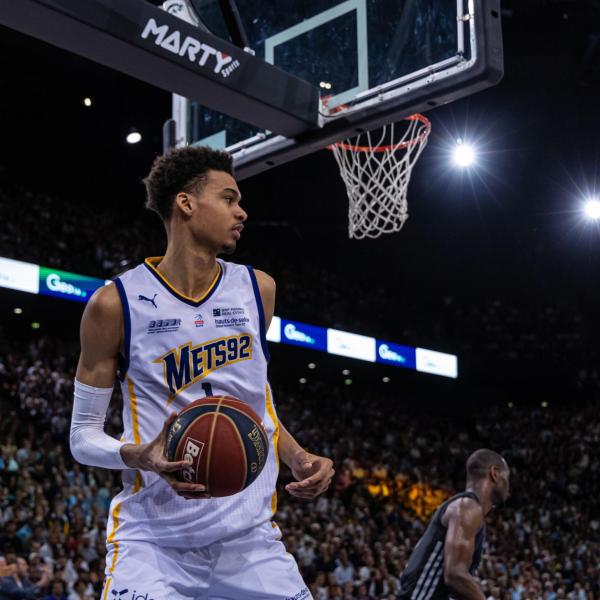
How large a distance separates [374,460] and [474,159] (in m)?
6.65

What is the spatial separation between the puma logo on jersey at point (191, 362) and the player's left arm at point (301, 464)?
0.93 feet

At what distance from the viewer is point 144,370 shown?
108 inches

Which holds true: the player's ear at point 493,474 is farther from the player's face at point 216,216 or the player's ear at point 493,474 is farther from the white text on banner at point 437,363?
the white text on banner at point 437,363

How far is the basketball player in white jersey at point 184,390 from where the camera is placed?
2543 mm

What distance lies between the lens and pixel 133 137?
17266 mm

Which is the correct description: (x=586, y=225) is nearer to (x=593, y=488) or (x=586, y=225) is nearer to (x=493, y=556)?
(x=593, y=488)

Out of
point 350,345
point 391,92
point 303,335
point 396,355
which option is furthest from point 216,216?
point 396,355

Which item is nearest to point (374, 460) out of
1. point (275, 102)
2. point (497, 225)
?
point (497, 225)

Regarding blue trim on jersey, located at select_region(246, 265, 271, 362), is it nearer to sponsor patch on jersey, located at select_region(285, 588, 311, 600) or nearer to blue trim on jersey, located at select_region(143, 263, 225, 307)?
blue trim on jersey, located at select_region(143, 263, 225, 307)

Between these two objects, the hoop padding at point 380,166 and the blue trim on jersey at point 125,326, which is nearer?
the blue trim on jersey at point 125,326

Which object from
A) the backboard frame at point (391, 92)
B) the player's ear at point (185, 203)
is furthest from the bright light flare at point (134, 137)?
the player's ear at point (185, 203)

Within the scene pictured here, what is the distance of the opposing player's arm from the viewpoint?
4398mm

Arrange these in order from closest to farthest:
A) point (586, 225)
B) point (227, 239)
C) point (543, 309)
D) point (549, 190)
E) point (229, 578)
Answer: point (229, 578) → point (227, 239) → point (549, 190) → point (586, 225) → point (543, 309)

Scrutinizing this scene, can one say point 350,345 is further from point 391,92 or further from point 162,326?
point 162,326
